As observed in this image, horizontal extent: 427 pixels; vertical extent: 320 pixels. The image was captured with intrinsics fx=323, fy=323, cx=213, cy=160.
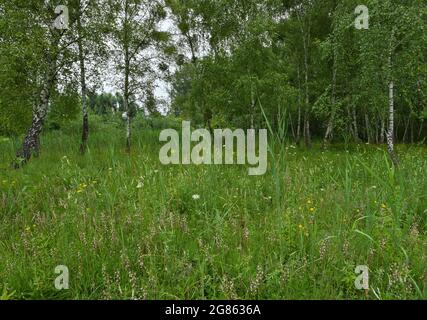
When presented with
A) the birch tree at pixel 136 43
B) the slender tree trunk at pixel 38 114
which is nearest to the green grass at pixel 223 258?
the slender tree trunk at pixel 38 114

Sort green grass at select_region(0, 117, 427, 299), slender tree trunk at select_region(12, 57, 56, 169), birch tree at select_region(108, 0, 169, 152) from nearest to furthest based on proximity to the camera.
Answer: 1. green grass at select_region(0, 117, 427, 299)
2. slender tree trunk at select_region(12, 57, 56, 169)
3. birch tree at select_region(108, 0, 169, 152)

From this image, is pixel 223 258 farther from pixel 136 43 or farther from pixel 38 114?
pixel 136 43

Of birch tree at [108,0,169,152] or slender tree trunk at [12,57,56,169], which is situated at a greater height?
birch tree at [108,0,169,152]

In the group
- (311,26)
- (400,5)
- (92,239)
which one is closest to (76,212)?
(92,239)

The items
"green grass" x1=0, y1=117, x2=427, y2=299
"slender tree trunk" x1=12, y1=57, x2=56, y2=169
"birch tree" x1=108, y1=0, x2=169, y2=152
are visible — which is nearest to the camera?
"green grass" x1=0, y1=117, x2=427, y2=299

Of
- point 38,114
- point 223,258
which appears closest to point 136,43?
point 38,114

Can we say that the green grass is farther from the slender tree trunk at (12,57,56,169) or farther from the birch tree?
the birch tree

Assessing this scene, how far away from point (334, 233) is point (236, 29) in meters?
17.4

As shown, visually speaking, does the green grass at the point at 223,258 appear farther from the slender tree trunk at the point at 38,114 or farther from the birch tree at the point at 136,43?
the birch tree at the point at 136,43

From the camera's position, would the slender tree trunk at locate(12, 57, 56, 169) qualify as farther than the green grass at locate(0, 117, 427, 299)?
Yes

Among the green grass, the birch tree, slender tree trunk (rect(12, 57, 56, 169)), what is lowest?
the green grass

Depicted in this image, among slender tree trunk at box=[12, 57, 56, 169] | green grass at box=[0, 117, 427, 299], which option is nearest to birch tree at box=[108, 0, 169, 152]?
slender tree trunk at box=[12, 57, 56, 169]

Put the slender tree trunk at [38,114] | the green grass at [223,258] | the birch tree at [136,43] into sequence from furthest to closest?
the birch tree at [136,43] → the slender tree trunk at [38,114] → the green grass at [223,258]

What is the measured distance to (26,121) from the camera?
1264 cm
